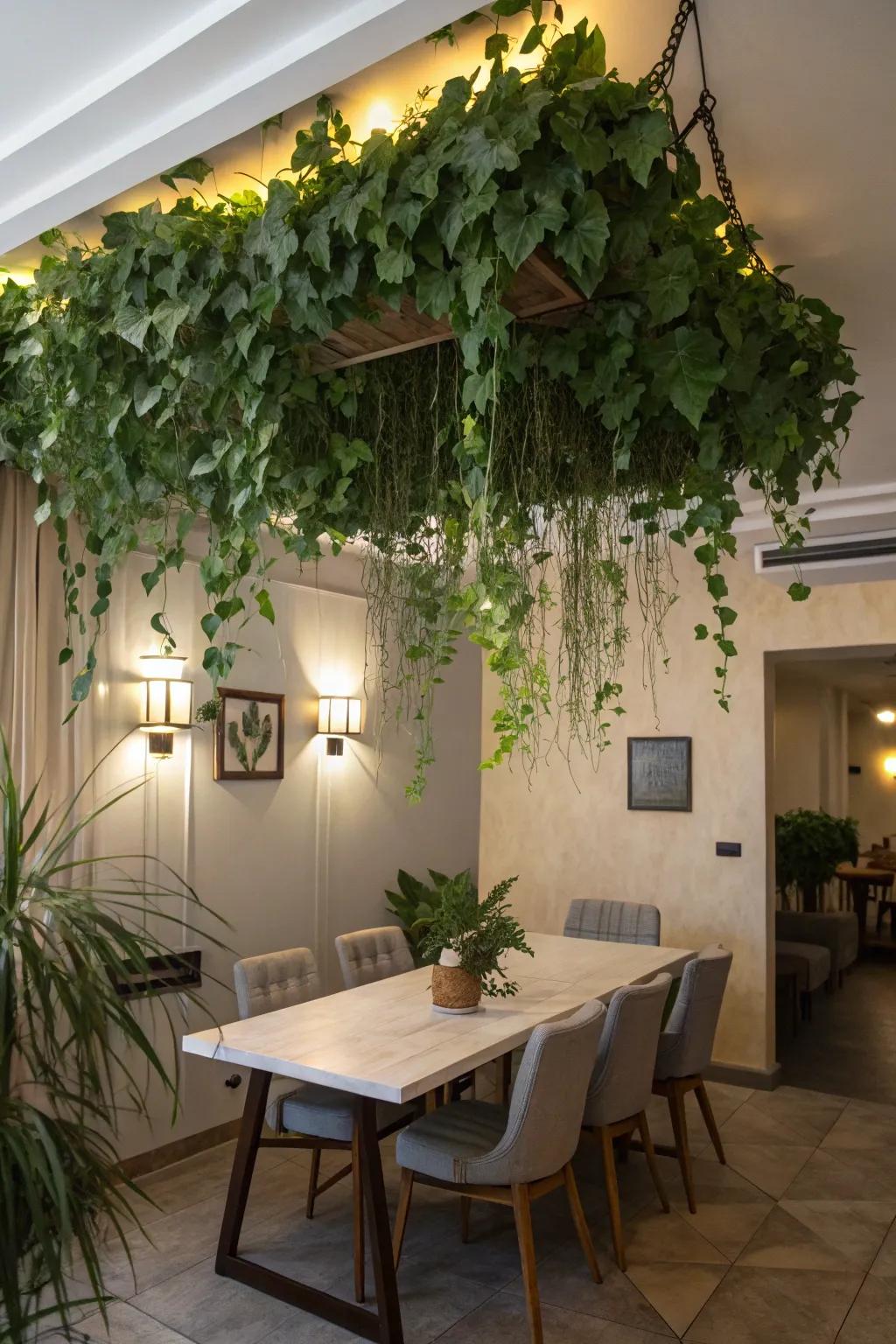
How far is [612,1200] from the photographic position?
11.1ft

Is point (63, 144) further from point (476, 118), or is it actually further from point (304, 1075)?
point (304, 1075)

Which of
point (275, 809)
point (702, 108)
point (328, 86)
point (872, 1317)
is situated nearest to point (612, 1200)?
point (872, 1317)

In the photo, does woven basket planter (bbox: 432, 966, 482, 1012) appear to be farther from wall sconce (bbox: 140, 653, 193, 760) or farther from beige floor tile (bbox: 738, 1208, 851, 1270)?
wall sconce (bbox: 140, 653, 193, 760)

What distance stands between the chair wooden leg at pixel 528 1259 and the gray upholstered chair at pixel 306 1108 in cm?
50

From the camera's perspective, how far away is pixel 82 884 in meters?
3.91

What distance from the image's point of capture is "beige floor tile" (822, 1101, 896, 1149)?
460cm

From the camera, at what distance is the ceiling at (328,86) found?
149 cm

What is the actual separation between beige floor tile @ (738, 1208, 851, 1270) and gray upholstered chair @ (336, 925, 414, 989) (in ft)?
5.68

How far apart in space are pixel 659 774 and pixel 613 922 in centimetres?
98

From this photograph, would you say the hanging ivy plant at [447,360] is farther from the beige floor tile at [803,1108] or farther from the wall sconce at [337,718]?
the beige floor tile at [803,1108]

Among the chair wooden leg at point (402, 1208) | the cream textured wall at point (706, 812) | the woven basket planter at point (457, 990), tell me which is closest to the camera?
the chair wooden leg at point (402, 1208)

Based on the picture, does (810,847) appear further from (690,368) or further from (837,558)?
(690,368)

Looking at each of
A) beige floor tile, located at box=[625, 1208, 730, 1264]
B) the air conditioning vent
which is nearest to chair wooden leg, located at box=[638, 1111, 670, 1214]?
beige floor tile, located at box=[625, 1208, 730, 1264]

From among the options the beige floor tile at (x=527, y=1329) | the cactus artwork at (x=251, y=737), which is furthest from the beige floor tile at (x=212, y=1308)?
the cactus artwork at (x=251, y=737)
